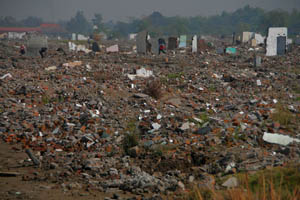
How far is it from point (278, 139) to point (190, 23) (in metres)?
142

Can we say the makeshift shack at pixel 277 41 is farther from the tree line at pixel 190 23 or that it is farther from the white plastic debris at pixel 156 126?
the tree line at pixel 190 23

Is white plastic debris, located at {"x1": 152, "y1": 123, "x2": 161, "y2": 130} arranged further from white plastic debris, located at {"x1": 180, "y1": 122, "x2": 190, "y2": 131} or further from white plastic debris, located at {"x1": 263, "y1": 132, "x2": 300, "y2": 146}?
white plastic debris, located at {"x1": 263, "y1": 132, "x2": 300, "y2": 146}

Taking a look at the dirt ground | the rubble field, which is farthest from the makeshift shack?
the dirt ground

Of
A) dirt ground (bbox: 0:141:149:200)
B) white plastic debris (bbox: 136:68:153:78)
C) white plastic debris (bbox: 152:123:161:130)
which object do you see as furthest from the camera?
white plastic debris (bbox: 136:68:153:78)

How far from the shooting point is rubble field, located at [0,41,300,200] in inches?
180

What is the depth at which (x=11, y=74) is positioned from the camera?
12562mm

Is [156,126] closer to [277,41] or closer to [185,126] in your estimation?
[185,126]

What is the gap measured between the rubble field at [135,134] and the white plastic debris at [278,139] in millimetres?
16

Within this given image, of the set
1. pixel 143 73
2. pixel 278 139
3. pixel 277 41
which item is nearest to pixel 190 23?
pixel 277 41

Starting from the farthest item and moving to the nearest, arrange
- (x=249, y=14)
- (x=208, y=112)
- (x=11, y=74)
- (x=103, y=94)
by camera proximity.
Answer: (x=249, y=14) → (x=11, y=74) → (x=103, y=94) → (x=208, y=112)

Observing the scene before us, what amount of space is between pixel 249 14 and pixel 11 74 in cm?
14129

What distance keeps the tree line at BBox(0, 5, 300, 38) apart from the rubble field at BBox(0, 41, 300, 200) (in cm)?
7776

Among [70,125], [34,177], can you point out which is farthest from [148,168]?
[70,125]

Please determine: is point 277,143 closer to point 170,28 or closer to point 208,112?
point 208,112
